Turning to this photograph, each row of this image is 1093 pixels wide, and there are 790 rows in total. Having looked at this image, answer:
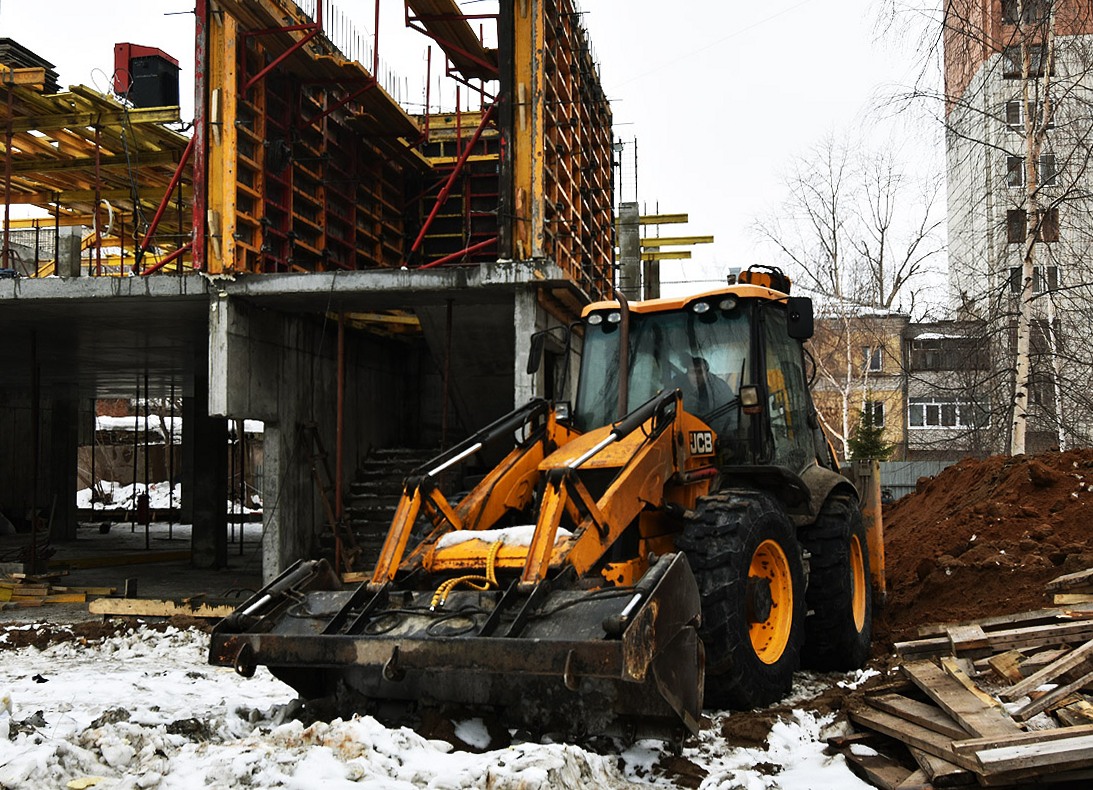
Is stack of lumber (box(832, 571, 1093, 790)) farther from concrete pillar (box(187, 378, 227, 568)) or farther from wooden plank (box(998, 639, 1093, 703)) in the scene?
concrete pillar (box(187, 378, 227, 568))

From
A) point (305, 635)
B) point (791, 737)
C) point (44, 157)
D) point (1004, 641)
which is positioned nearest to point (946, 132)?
point (1004, 641)

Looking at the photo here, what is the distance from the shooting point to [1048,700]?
231 inches

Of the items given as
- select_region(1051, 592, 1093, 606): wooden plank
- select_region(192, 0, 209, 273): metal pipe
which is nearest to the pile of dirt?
select_region(1051, 592, 1093, 606): wooden plank

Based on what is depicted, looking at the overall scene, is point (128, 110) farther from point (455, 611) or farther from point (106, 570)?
point (455, 611)

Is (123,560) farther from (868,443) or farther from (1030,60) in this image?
(868,443)

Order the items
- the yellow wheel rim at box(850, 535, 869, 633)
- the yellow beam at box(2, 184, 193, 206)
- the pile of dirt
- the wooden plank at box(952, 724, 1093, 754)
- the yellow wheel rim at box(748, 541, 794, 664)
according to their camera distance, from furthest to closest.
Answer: the yellow beam at box(2, 184, 193, 206), the pile of dirt, the yellow wheel rim at box(850, 535, 869, 633), the yellow wheel rim at box(748, 541, 794, 664), the wooden plank at box(952, 724, 1093, 754)

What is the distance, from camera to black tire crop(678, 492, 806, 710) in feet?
21.4

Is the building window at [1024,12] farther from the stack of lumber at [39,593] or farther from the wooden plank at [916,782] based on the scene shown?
the stack of lumber at [39,593]

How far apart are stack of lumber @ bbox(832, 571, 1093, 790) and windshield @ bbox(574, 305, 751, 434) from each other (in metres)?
2.16

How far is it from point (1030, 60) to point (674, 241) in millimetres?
8633

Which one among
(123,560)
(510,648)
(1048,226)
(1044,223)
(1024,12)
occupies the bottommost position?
(123,560)

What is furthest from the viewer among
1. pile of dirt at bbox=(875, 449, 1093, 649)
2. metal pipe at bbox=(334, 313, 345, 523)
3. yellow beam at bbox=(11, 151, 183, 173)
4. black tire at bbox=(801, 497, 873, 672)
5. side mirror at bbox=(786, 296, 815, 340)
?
yellow beam at bbox=(11, 151, 183, 173)

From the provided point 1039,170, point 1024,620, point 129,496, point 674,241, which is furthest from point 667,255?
point 129,496

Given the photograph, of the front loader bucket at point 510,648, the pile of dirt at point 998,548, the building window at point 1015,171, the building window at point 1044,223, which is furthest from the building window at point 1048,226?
the front loader bucket at point 510,648
